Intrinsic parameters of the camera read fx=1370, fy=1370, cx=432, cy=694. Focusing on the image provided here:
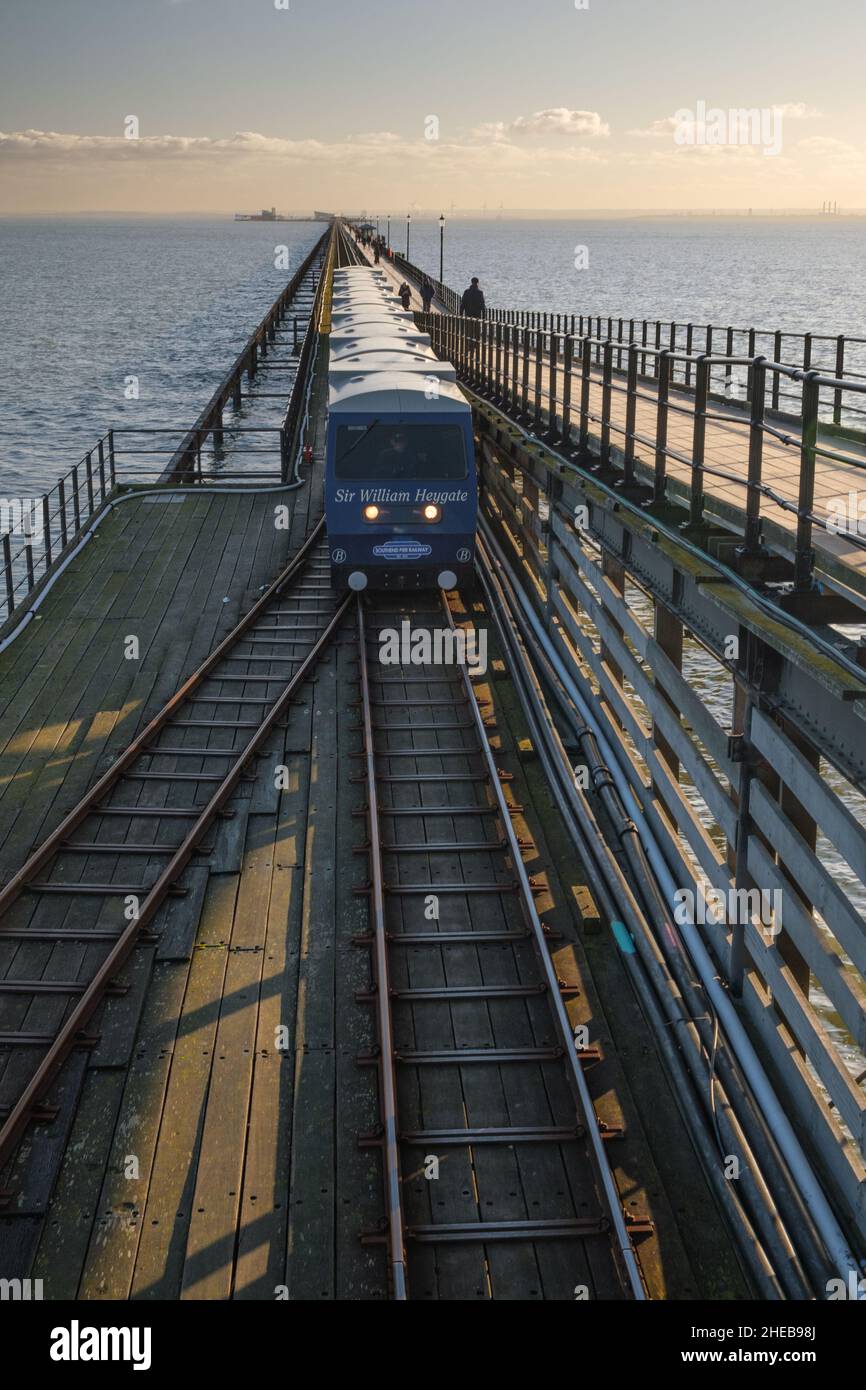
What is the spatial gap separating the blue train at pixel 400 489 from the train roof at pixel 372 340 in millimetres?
4260

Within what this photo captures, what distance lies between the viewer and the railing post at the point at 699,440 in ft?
29.5

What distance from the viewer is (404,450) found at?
54.0ft

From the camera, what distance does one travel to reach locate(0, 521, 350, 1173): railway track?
8.02 metres

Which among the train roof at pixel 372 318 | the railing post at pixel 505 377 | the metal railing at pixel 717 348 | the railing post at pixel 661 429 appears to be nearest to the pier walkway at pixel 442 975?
the railing post at pixel 661 429

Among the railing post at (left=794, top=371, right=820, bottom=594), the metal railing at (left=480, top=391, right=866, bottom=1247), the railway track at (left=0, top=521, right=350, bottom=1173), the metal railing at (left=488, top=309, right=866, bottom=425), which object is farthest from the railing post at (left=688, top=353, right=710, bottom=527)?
the railway track at (left=0, top=521, right=350, bottom=1173)

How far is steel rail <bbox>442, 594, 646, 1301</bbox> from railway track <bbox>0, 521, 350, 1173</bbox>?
227cm

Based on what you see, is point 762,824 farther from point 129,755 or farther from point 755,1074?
point 129,755

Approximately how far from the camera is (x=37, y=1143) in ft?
23.7

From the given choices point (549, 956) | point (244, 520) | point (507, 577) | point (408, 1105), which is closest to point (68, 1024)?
point (408, 1105)

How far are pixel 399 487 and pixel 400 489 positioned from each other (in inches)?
1.0

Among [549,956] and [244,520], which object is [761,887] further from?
[244,520]

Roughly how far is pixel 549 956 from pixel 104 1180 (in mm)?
3012
